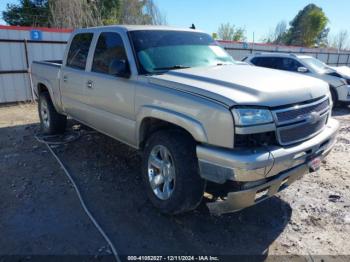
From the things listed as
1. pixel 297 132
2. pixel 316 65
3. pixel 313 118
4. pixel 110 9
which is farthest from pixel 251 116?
pixel 110 9

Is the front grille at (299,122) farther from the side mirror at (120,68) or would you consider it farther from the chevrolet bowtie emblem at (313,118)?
the side mirror at (120,68)

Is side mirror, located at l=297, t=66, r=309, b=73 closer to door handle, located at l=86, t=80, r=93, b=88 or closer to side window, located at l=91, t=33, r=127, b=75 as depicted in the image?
side window, located at l=91, t=33, r=127, b=75

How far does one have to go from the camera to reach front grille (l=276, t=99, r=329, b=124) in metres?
2.71

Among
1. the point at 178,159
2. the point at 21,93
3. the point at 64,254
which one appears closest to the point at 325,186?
the point at 178,159

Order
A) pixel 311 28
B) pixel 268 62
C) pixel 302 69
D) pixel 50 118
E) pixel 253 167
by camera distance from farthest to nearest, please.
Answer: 1. pixel 311 28
2. pixel 268 62
3. pixel 302 69
4. pixel 50 118
5. pixel 253 167

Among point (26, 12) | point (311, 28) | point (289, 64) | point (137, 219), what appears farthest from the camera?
point (311, 28)

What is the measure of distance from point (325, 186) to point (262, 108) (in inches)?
88.7

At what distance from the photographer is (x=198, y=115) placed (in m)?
2.74

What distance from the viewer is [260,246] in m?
2.93

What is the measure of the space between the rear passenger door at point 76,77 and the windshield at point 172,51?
1201 millimetres

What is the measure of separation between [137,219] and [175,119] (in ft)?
3.99

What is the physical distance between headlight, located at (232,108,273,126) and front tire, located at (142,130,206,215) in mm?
638

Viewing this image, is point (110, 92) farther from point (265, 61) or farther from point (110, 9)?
point (110, 9)

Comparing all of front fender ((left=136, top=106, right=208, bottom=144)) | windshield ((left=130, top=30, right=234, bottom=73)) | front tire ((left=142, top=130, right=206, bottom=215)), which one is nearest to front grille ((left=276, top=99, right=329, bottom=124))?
front fender ((left=136, top=106, right=208, bottom=144))
